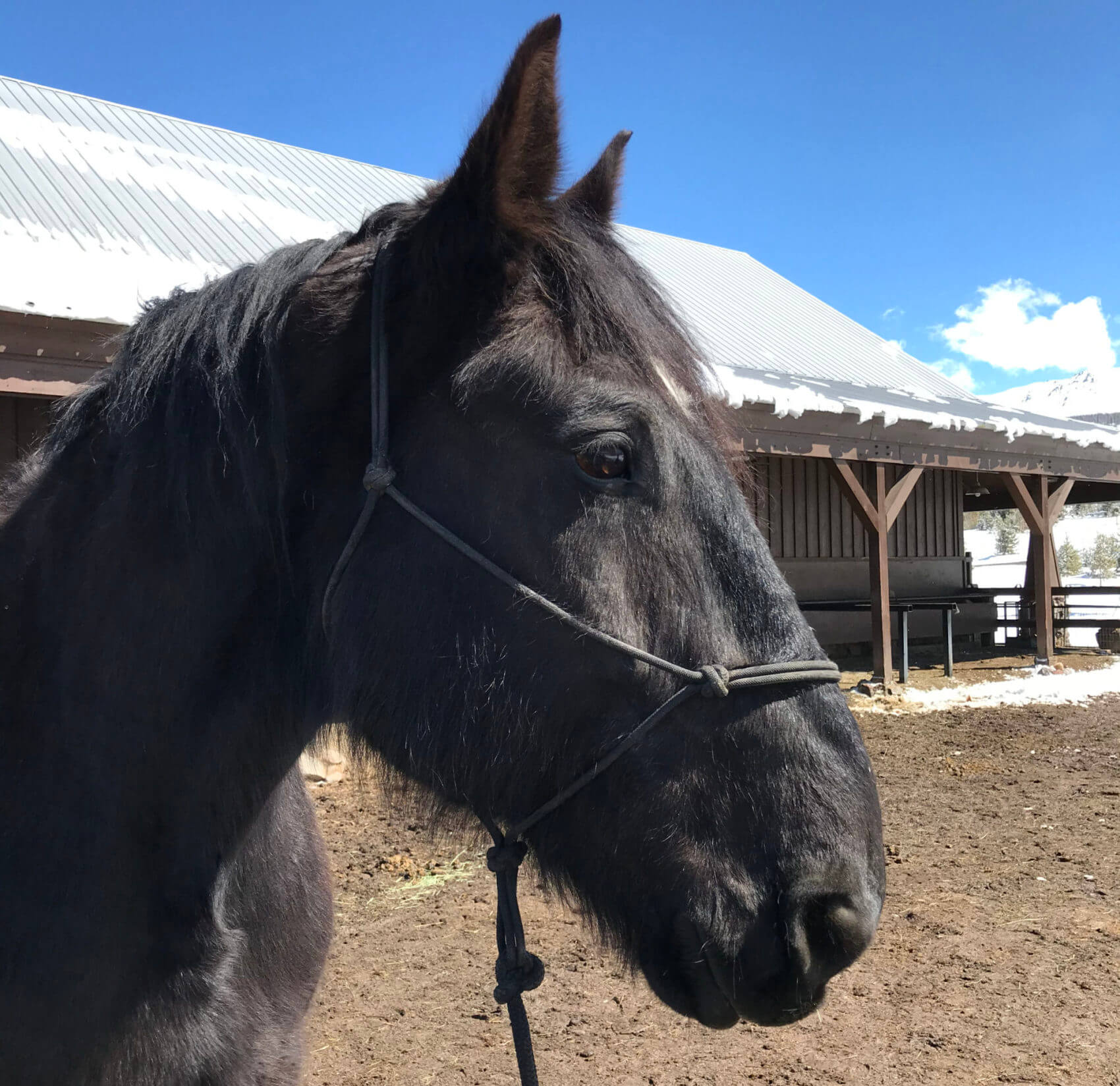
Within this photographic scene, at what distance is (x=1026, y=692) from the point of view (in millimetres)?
9672

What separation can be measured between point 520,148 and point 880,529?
30.5ft

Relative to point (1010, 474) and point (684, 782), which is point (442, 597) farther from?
point (1010, 474)

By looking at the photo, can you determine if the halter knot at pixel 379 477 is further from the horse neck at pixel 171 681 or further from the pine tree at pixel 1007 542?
the pine tree at pixel 1007 542

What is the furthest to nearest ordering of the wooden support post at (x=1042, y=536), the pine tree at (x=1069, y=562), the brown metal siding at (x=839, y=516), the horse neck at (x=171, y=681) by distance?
the pine tree at (x=1069, y=562) → the brown metal siding at (x=839, y=516) → the wooden support post at (x=1042, y=536) → the horse neck at (x=171, y=681)

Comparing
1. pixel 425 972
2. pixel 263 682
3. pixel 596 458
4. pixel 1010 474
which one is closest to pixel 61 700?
pixel 263 682

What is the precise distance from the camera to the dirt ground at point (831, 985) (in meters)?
2.96

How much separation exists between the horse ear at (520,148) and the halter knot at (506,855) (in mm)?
920

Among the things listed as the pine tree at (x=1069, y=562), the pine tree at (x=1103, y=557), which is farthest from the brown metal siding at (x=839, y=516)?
the pine tree at (x=1103, y=557)

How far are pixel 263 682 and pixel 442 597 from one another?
1.18 feet

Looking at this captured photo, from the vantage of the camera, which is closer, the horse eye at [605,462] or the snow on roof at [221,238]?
the horse eye at [605,462]

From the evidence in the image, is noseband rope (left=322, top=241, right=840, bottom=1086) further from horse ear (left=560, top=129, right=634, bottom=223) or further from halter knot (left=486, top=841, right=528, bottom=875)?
horse ear (left=560, top=129, right=634, bottom=223)

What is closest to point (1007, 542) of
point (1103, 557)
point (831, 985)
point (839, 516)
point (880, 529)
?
point (1103, 557)

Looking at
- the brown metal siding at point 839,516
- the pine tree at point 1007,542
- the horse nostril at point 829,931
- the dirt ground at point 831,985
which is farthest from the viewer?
the pine tree at point 1007,542

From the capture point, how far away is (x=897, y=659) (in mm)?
12688
